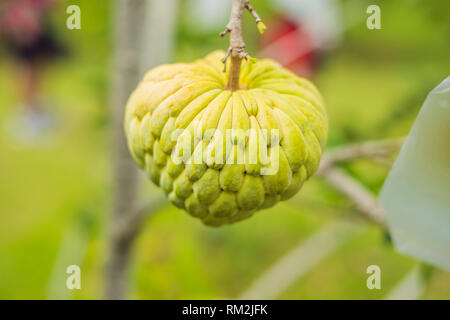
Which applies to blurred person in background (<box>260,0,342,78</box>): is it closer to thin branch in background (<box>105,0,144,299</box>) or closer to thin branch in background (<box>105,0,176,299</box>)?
thin branch in background (<box>105,0,176,299</box>)

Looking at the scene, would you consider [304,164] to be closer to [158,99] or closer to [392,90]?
[158,99]

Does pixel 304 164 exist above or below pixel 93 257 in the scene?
below

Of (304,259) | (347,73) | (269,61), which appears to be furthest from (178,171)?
(347,73)

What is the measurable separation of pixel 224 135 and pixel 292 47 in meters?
1.87

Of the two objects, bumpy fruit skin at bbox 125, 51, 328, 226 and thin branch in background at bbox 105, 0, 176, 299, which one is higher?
thin branch in background at bbox 105, 0, 176, 299

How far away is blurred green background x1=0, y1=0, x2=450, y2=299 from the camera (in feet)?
4.11

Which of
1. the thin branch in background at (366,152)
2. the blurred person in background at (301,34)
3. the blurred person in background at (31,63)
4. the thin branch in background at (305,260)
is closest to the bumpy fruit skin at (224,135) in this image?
the thin branch in background at (366,152)

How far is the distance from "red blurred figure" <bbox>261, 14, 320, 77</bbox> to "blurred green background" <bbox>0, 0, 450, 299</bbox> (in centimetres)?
12

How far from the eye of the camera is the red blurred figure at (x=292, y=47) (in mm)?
2168

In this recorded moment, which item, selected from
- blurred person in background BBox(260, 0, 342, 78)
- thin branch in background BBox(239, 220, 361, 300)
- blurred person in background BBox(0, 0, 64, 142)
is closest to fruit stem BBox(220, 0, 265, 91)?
thin branch in background BBox(239, 220, 361, 300)

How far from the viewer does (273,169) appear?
490 millimetres

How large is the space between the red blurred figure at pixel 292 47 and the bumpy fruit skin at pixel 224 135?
154cm

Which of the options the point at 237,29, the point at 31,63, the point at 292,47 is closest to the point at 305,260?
the point at 292,47
